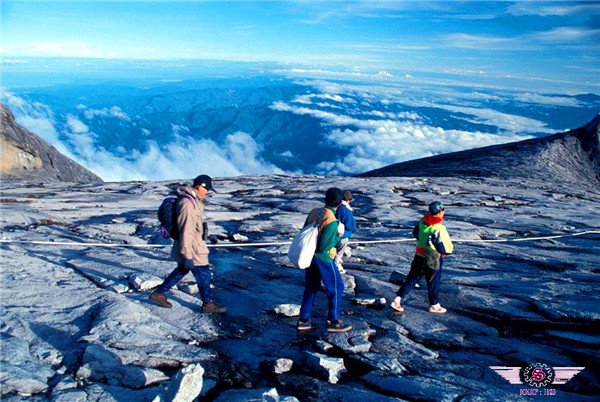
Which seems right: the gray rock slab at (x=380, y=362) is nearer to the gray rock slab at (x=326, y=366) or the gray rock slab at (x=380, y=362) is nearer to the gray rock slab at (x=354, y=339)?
the gray rock slab at (x=354, y=339)

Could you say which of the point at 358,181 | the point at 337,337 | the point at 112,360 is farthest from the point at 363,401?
the point at 358,181

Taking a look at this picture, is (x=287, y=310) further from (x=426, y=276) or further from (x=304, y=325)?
(x=426, y=276)

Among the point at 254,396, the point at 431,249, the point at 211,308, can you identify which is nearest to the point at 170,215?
the point at 211,308

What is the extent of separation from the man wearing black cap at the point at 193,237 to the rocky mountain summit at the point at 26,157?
28978mm

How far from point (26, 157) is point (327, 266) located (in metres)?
34.0

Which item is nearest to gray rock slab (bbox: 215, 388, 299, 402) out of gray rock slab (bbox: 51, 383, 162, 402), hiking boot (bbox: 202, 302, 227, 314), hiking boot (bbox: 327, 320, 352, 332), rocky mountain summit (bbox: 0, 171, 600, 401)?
rocky mountain summit (bbox: 0, 171, 600, 401)

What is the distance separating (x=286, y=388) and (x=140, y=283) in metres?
4.39

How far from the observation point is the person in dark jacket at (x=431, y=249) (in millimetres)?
7523

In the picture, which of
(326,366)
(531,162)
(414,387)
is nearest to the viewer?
(414,387)

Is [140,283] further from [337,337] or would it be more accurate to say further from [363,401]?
[363,401]

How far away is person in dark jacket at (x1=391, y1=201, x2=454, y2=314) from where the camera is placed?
7523 millimetres

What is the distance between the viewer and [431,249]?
7637 millimetres

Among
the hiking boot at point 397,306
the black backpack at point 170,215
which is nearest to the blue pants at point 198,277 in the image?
the black backpack at point 170,215

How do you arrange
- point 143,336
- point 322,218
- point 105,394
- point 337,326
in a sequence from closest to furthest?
point 105,394 → point 143,336 → point 322,218 → point 337,326
